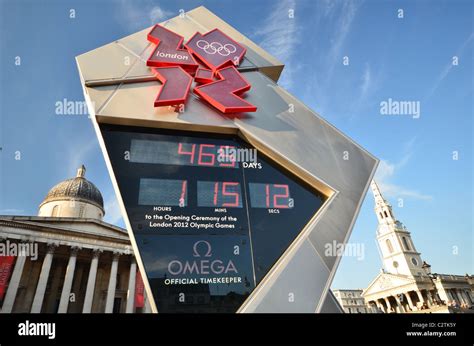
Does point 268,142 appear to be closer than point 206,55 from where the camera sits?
Yes

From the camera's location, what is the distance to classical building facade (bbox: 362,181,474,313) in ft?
169

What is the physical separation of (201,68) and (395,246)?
231 ft

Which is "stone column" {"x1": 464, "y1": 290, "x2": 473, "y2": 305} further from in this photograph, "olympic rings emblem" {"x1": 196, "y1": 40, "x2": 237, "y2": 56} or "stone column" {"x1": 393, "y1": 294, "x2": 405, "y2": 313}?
"olympic rings emblem" {"x1": 196, "y1": 40, "x2": 237, "y2": 56}

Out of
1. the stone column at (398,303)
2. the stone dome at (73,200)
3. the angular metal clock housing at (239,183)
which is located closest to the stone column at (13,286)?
the stone dome at (73,200)

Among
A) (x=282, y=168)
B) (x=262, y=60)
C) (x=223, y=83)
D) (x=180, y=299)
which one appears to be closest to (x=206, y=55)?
(x=223, y=83)

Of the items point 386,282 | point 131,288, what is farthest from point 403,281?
point 131,288

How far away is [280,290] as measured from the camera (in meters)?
7.00

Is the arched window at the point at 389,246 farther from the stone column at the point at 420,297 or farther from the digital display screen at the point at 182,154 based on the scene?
the digital display screen at the point at 182,154
